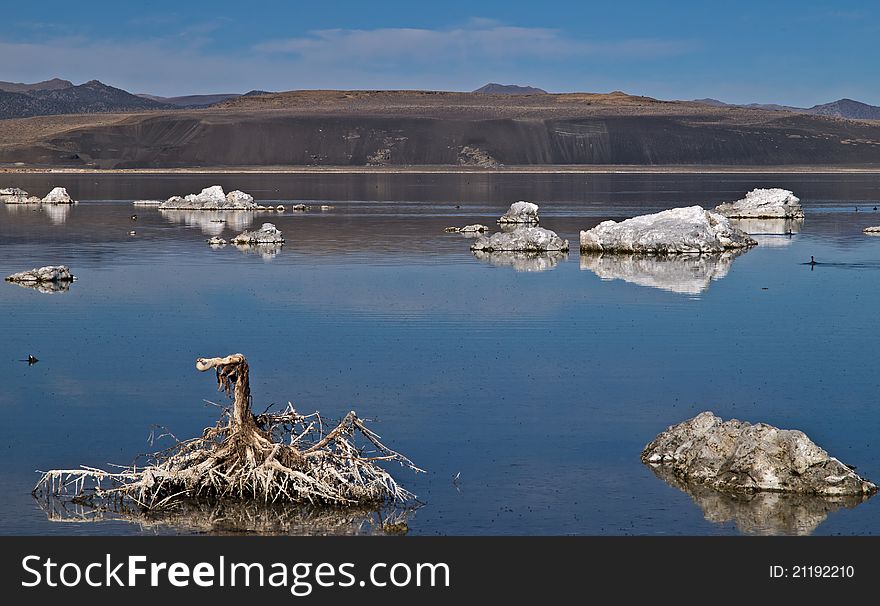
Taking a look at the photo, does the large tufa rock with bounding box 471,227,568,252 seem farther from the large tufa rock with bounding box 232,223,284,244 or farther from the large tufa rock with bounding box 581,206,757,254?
the large tufa rock with bounding box 232,223,284,244

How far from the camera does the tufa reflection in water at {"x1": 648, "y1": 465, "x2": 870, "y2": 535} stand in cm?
1597

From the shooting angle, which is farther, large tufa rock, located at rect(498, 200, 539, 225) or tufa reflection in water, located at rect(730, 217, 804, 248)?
large tufa rock, located at rect(498, 200, 539, 225)

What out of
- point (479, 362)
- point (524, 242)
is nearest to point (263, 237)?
point (524, 242)

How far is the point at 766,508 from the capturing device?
16.8 metres

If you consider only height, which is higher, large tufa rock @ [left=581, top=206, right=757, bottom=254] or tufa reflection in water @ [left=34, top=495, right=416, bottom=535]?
large tufa rock @ [left=581, top=206, right=757, bottom=254]

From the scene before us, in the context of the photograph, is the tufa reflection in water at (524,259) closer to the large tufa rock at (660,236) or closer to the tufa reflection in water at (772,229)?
the large tufa rock at (660,236)

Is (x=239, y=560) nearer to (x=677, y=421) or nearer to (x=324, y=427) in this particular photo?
(x=324, y=427)

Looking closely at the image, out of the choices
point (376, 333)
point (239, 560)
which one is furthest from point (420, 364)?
point (239, 560)

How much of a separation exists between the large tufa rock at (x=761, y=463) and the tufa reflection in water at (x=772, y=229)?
127 ft

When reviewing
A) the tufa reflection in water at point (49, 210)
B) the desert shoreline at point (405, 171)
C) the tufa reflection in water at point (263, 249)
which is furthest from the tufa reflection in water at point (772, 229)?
the desert shoreline at point (405, 171)

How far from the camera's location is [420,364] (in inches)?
1017

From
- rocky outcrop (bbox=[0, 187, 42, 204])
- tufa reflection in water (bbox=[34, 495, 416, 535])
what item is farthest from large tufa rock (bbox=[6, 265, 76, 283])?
rocky outcrop (bbox=[0, 187, 42, 204])

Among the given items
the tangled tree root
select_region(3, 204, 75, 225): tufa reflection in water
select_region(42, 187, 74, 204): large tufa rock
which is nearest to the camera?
the tangled tree root

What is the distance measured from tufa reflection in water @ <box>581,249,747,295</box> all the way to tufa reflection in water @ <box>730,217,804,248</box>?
617 cm
